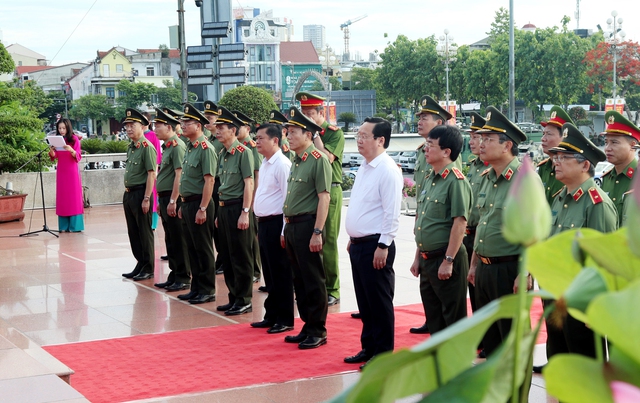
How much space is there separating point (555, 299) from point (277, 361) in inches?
190

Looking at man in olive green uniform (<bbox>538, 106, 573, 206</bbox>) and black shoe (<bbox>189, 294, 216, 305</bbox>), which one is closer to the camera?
man in olive green uniform (<bbox>538, 106, 573, 206</bbox>)

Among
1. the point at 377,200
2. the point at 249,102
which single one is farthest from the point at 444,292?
the point at 249,102

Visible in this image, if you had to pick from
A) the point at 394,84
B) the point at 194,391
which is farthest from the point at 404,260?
the point at 394,84

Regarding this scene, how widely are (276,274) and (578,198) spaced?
2.77m

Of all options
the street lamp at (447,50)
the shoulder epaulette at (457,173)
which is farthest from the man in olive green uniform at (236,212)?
the street lamp at (447,50)

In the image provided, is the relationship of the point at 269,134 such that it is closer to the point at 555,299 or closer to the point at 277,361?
the point at 277,361

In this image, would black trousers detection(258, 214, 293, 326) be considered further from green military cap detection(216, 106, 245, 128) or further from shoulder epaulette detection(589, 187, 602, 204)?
shoulder epaulette detection(589, 187, 602, 204)

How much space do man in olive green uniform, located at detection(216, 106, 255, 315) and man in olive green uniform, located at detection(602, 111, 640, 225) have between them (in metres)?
2.93

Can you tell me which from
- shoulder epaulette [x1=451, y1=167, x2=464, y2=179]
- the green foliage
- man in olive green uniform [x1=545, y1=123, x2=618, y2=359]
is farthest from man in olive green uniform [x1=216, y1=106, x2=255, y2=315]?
the green foliage

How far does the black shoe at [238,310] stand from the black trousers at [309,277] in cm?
107

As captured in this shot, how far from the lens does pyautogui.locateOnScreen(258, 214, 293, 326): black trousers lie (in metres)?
6.13

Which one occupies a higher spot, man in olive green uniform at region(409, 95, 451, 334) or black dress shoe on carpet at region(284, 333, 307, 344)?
man in olive green uniform at region(409, 95, 451, 334)

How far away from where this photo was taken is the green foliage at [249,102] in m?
17.8

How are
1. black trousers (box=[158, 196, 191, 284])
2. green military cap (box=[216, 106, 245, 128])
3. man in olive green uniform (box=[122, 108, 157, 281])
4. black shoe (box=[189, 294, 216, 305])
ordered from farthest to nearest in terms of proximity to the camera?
man in olive green uniform (box=[122, 108, 157, 281])
black trousers (box=[158, 196, 191, 284])
black shoe (box=[189, 294, 216, 305])
green military cap (box=[216, 106, 245, 128])
